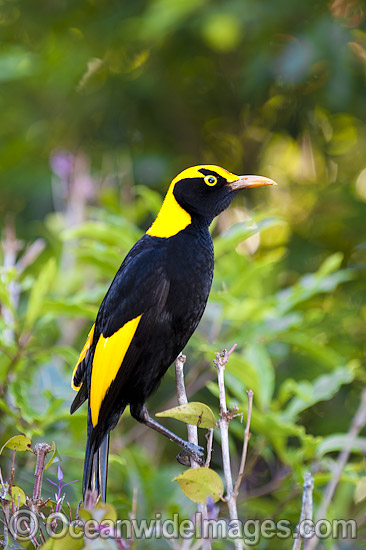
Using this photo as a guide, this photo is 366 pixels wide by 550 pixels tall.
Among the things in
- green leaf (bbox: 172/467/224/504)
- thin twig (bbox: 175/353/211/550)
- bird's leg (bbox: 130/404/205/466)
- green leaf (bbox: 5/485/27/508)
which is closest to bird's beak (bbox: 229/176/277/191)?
thin twig (bbox: 175/353/211/550)

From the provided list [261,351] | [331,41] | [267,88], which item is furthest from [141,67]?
[261,351]

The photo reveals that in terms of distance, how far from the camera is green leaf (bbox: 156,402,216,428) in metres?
1.35

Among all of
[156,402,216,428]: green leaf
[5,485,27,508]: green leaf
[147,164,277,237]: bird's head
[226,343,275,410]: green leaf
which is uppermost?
[147,164,277,237]: bird's head

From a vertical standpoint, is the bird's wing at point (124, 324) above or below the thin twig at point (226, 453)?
above

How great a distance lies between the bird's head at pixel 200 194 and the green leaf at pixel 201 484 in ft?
2.90

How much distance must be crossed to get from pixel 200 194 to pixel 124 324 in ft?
1.56

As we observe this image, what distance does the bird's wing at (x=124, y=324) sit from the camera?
72.9 inches

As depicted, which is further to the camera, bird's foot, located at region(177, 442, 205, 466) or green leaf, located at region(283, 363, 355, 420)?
green leaf, located at region(283, 363, 355, 420)

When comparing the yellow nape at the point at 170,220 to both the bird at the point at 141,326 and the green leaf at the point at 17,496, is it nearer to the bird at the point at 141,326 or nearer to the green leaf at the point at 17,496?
the bird at the point at 141,326

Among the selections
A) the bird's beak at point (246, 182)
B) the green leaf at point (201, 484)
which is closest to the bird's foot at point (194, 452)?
the green leaf at point (201, 484)

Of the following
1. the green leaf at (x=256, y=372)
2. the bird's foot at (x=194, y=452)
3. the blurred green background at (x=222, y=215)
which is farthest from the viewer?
the blurred green background at (x=222, y=215)

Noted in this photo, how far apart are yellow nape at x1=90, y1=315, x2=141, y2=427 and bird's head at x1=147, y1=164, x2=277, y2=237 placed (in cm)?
35

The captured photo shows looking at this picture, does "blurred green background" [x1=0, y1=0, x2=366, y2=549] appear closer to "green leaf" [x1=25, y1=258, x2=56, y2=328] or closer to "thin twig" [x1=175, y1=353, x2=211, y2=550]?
"green leaf" [x1=25, y1=258, x2=56, y2=328]

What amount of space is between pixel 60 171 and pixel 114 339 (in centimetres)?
227
